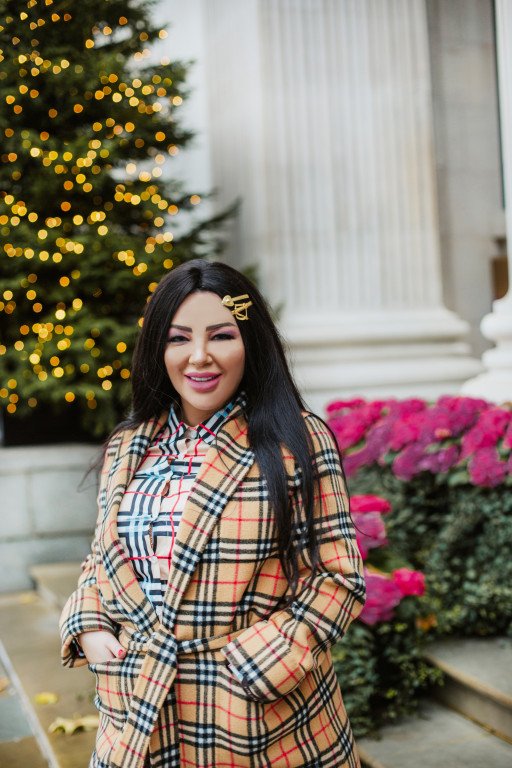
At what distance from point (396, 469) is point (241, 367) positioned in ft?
7.30

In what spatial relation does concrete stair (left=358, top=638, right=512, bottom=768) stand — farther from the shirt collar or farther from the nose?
the nose

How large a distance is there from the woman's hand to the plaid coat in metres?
0.02

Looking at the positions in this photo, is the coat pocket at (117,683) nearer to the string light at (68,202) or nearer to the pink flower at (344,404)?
the pink flower at (344,404)

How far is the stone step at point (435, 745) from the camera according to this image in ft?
9.19

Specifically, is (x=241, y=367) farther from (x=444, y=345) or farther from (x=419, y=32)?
(x=419, y=32)

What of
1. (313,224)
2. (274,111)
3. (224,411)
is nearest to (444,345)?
(313,224)

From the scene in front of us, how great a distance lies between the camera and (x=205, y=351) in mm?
1850

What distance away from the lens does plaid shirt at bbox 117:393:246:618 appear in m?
1.81

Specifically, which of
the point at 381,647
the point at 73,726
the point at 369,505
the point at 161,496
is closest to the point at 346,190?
the point at 369,505

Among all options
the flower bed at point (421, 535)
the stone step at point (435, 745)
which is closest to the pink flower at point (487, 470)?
the flower bed at point (421, 535)

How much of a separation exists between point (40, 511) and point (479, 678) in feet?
12.7

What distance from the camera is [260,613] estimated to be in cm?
177

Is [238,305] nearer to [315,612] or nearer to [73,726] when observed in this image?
[315,612]

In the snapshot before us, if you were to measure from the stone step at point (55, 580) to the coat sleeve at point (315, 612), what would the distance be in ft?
11.9
